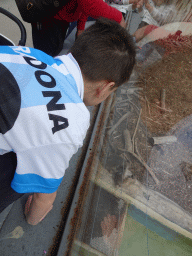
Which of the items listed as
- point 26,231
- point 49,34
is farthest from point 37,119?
point 49,34

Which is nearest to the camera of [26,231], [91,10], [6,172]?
[6,172]

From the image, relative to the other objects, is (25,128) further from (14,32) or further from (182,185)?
(14,32)

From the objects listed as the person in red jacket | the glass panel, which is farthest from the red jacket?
the glass panel

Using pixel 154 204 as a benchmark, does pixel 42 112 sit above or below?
above

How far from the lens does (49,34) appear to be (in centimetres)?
156

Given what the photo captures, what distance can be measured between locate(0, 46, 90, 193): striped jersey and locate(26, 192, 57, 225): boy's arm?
0.13 meters

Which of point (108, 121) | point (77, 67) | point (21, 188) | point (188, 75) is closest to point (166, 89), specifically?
point (188, 75)

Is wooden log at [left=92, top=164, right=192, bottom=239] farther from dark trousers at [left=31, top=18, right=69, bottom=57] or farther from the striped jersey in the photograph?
dark trousers at [left=31, top=18, right=69, bottom=57]

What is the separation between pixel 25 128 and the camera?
1.82ft

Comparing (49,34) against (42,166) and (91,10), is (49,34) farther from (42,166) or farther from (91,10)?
(42,166)

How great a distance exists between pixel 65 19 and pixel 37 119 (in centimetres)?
132

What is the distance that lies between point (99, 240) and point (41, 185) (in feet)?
1.78

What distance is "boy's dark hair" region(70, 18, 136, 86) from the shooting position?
2.57 ft

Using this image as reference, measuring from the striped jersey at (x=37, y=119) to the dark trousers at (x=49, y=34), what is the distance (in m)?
1.00
